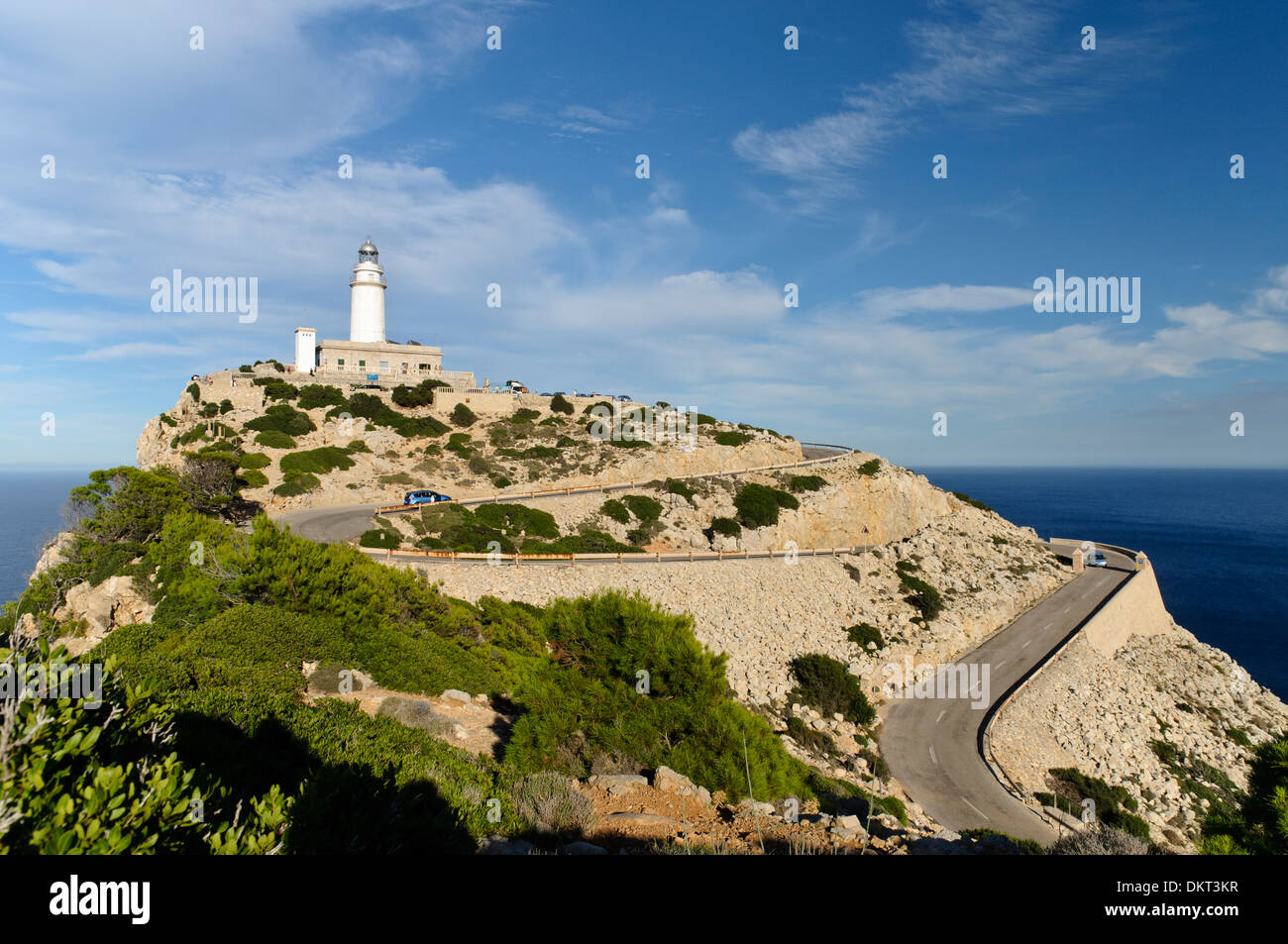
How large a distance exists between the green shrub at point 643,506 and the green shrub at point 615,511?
64 cm

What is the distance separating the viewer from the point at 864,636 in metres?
30.5

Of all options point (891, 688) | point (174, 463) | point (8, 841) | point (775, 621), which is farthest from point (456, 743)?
point (174, 463)

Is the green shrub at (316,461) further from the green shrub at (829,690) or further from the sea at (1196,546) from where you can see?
the green shrub at (829,690)

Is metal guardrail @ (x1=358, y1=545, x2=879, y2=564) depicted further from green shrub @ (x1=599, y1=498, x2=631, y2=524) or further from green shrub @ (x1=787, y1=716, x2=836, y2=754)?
green shrub @ (x1=787, y1=716, x2=836, y2=754)

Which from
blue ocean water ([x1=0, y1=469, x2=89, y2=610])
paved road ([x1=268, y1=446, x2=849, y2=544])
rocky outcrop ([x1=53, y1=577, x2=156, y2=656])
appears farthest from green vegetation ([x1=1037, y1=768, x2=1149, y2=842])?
blue ocean water ([x1=0, y1=469, x2=89, y2=610])

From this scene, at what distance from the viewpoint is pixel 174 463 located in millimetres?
36531

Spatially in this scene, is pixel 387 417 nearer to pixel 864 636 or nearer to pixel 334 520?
pixel 334 520

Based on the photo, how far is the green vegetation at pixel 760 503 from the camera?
134 ft

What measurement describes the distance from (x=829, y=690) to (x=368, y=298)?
51.2 m

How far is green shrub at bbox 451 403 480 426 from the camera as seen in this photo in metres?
51.7

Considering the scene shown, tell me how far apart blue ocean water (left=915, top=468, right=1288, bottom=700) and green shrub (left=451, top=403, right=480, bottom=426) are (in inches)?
2398
